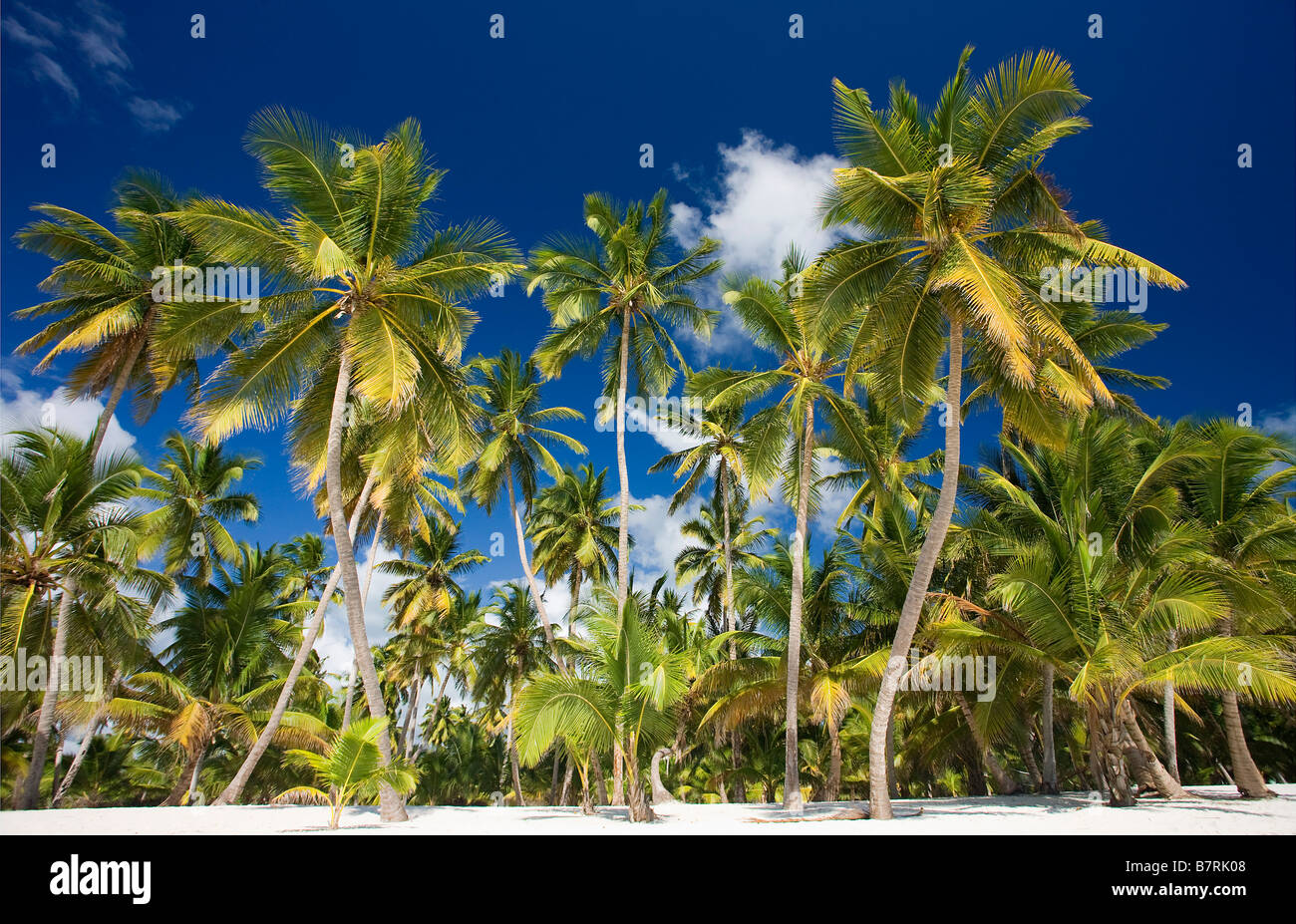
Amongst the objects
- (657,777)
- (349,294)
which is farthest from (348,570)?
(657,777)

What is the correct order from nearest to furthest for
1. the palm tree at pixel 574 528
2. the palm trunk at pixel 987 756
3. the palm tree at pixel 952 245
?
the palm tree at pixel 952 245
the palm trunk at pixel 987 756
the palm tree at pixel 574 528

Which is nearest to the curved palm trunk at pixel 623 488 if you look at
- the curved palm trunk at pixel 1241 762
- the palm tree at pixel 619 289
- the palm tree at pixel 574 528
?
the palm tree at pixel 619 289

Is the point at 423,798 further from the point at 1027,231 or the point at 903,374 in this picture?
the point at 1027,231

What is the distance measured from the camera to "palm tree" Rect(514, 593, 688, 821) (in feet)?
39.6

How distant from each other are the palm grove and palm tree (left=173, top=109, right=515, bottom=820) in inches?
2.6

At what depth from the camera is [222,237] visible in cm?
1299

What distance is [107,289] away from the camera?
17.9 metres

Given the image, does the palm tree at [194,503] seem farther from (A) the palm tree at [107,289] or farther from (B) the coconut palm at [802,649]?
(B) the coconut palm at [802,649]

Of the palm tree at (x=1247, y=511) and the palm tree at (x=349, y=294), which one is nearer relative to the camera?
the palm tree at (x=349, y=294)

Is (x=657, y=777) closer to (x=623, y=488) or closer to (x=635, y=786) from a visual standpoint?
(x=635, y=786)

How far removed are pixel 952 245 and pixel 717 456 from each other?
1709 cm

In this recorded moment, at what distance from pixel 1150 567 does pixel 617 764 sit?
13.8 meters

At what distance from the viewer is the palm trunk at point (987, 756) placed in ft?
56.5

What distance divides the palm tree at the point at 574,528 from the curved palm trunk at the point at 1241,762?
22.9 m
